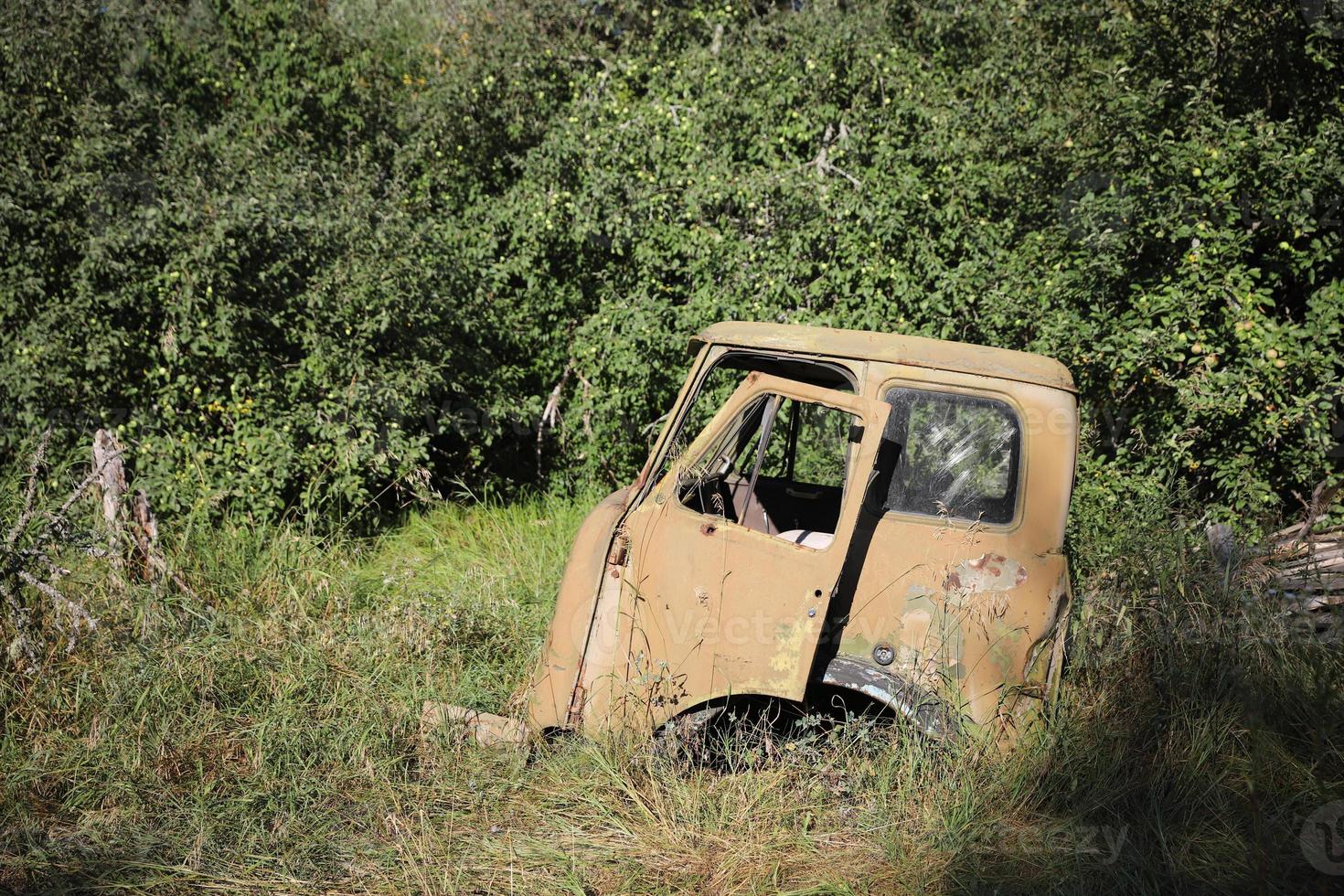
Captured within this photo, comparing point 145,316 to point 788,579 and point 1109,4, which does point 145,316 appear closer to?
point 788,579

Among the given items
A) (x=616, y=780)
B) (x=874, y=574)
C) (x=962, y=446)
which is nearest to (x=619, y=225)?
(x=962, y=446)

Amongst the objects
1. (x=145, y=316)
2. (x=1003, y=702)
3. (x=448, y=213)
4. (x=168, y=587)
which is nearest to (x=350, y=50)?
(x=448, y=213)

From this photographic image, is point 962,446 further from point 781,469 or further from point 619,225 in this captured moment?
point 619,225

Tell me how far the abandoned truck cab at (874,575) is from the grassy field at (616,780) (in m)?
0.24

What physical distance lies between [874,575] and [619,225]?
4135 mm

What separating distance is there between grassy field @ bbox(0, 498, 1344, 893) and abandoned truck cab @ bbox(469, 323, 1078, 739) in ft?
0.78

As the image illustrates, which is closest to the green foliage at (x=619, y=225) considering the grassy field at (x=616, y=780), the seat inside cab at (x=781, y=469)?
the seat inside cab at (x=781, y=469)

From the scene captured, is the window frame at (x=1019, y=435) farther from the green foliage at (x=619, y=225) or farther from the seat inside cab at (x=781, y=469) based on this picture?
the green foliage at (x=619, y=225)

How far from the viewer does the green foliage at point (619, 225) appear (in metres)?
5.75

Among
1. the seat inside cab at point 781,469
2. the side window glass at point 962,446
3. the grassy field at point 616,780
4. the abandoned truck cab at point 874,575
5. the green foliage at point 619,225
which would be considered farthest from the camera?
the green foliage at point 619,225

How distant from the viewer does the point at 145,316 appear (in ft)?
20.0

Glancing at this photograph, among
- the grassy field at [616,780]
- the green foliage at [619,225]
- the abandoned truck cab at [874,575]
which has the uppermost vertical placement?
the green foliage at [619,225]

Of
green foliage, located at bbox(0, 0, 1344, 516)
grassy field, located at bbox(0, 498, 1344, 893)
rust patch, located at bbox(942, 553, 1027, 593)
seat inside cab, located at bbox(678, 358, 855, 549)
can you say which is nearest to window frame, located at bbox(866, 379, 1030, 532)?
rust patch, located at bbox(942, 553, 1027, 593)

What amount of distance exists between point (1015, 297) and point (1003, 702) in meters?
3.49
